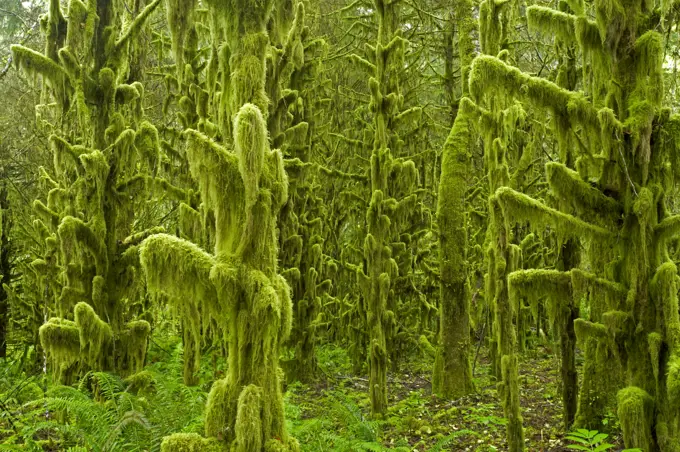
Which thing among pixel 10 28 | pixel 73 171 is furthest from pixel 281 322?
pixel 10 28

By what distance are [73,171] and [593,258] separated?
6195mm

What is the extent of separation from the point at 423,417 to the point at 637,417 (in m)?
4.48

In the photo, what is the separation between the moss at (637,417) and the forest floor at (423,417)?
1606mm

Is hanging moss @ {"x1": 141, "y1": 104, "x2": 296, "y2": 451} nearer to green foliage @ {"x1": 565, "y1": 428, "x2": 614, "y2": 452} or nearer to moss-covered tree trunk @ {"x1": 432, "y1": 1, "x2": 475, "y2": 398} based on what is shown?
green foliage @ {"x1": 565, "y1": 428, "x2": 614, "y2": 452}

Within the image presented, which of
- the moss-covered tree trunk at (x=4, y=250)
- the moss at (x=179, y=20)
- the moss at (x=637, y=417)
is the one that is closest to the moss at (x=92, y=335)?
the moss at (x=179, y=20)

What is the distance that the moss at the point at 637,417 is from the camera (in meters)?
5.08

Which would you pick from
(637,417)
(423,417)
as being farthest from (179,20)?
(423,417)

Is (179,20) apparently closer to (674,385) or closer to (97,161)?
(97,161)

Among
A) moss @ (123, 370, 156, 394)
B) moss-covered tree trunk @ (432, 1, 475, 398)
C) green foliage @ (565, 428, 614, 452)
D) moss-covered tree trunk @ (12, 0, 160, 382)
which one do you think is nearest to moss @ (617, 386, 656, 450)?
green foliage @ (565, 428, 614, 452)

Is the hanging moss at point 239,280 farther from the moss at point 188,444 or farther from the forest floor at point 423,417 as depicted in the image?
the forest floor at point 423,417

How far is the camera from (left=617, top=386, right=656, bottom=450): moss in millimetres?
5082

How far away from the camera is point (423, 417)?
9078 mm

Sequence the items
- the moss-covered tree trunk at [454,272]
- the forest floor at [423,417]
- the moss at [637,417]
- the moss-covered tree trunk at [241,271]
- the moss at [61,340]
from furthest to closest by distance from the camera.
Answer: the moss-covered tree trunk at [454,272], the forest floor at [423,417], the moss at [61,340], the moss at [637,417], the moss-covered tree trunk at [241,271]

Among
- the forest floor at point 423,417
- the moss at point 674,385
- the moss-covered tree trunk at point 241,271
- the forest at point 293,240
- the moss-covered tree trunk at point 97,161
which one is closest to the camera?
the moss-covered tree trunk at point 241,271
